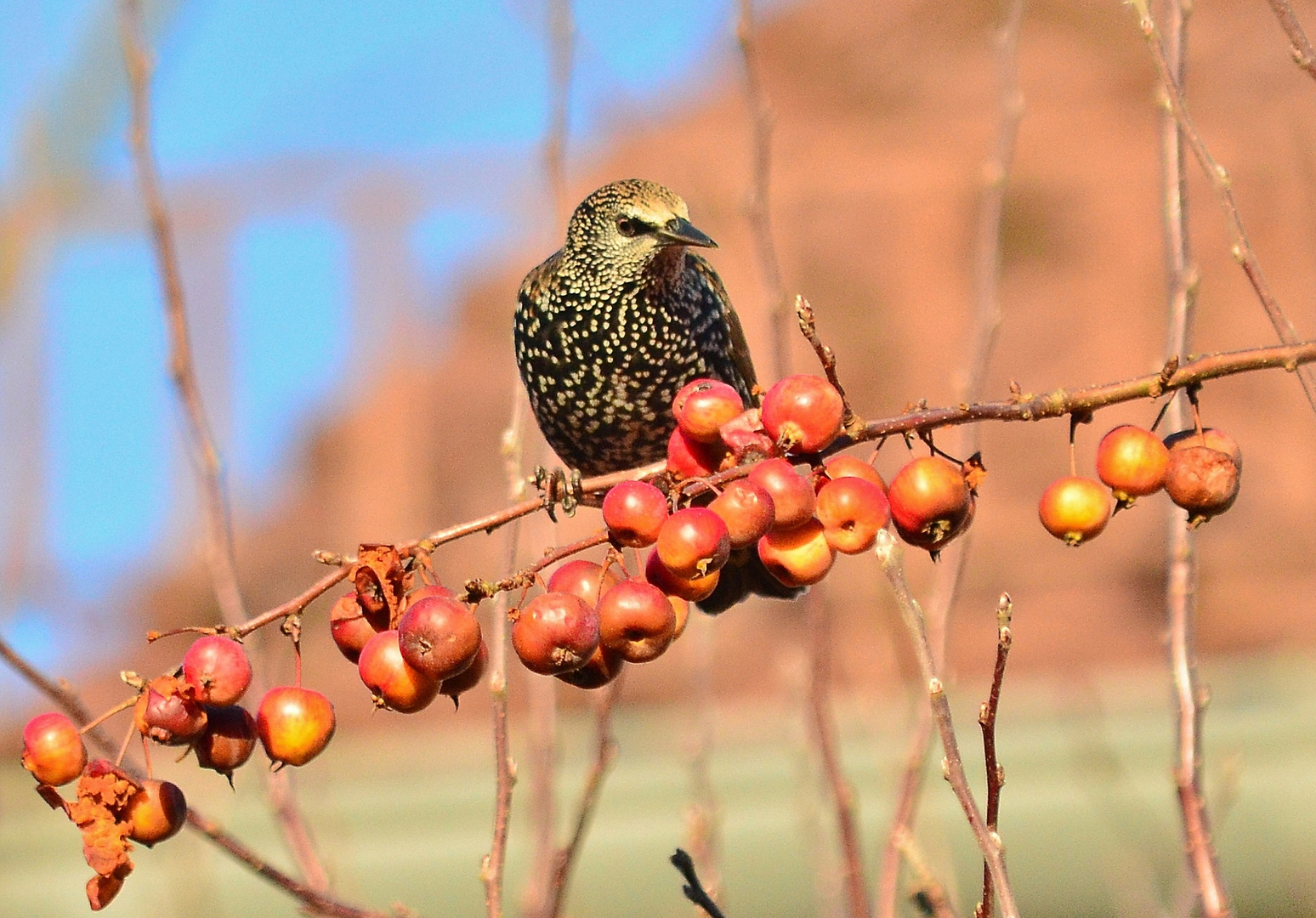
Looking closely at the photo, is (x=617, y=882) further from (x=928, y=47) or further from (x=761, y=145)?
(x=928, y=47)

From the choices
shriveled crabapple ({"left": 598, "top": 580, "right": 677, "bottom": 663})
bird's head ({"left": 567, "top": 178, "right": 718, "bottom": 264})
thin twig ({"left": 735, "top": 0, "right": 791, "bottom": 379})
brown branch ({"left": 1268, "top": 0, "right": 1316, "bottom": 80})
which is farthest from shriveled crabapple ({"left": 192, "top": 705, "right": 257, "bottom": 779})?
bird's head ({"left": 567, "top": 178, "right": 718, "bottom": 264})

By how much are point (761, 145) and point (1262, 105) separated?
16363 millimetres

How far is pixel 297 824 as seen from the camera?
6.83ft

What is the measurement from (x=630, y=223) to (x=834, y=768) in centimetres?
188

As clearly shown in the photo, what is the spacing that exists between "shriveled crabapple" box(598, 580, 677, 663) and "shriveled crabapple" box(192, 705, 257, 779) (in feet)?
1.23

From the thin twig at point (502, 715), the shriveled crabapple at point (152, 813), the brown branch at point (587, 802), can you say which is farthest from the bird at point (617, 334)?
the shriveled crabapple at point (152, 813)

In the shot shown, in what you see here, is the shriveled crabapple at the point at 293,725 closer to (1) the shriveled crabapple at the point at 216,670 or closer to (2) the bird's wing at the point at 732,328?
(1) the shriveled crabapple at the point at 216,670

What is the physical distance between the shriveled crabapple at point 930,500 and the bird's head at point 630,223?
72.3 inches

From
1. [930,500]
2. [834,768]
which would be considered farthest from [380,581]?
[834,768]

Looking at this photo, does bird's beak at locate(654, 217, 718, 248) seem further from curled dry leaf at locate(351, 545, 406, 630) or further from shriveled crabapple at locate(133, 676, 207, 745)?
shriveled crabapple at locate(133, 676, 207, 745)

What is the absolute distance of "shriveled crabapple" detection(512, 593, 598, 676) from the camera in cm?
146

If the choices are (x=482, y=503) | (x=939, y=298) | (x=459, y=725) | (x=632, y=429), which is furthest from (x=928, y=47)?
(x=632, y=429)

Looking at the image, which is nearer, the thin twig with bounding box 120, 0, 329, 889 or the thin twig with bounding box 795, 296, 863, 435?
the thin twig with bounding box 795, 296, 863, 435

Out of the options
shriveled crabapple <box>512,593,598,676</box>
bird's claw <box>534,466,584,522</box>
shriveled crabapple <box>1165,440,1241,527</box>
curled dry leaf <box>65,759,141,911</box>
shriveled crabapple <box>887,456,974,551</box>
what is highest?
bird's claw <box>534,466,584,522</box>
